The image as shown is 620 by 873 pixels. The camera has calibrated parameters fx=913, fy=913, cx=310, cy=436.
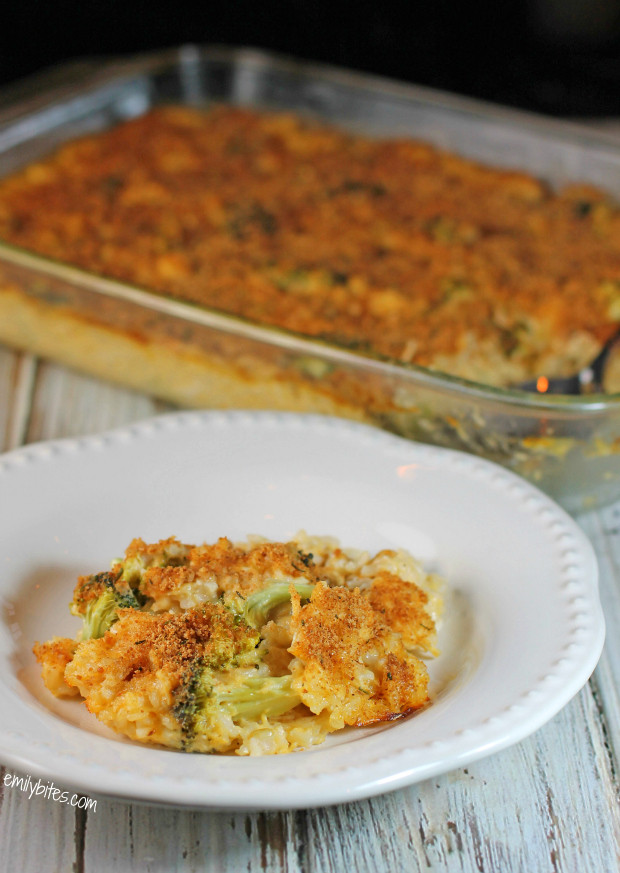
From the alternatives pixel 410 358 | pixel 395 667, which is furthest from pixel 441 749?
pixel 410 358

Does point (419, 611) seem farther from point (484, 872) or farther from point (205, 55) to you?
point (205, 55)

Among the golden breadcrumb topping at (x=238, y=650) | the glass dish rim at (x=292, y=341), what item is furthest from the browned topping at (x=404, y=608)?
the glass dish rim at (x=292, y=341)

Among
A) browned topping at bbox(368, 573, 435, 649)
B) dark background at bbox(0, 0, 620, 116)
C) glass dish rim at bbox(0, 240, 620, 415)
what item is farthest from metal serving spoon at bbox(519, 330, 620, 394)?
dark background at bbox(0, 0, 620, 116)

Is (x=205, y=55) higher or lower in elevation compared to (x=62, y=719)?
higher

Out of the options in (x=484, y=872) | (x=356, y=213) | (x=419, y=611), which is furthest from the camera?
(x=356, y=213)

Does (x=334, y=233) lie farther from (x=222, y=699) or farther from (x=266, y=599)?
(x=222, y=699)

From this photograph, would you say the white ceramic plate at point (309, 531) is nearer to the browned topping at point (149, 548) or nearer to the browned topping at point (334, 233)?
the browned topping at point (149, 548)
